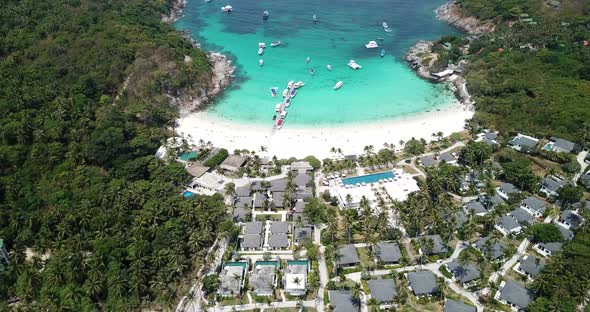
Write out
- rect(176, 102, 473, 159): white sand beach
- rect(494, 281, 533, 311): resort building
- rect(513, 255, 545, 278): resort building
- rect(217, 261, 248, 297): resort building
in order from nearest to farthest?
1. rect(494, 281, 533, 311): resort building
2. rect(217, 261, 248, 297): resort building
3. rect(513, 255, 545, 278): resort building
4. rect(176, 102, 473, 159): white sand beach

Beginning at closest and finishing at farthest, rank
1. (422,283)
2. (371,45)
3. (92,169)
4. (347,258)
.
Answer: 1. (422,283)
2. (347,258)
3. (92,169)
4. (371,45)

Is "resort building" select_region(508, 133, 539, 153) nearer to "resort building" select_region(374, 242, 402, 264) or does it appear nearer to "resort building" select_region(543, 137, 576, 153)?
"resort building" select_region(543, 137, 576, 153)

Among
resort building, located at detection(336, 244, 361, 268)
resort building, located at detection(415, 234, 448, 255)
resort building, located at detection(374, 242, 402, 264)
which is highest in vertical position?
resort building, located at detection(415, 234, 448, 255)

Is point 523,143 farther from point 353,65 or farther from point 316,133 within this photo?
point 353,65

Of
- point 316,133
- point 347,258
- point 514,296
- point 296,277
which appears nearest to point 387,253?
point 347,258

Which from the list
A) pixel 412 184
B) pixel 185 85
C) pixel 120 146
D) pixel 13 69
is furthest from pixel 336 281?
pixel 13 69

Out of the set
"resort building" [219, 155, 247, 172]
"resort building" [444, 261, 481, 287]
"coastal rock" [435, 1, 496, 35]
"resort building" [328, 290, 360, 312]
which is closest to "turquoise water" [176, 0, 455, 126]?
"coastal rock" [435, 1, 496, 35]
